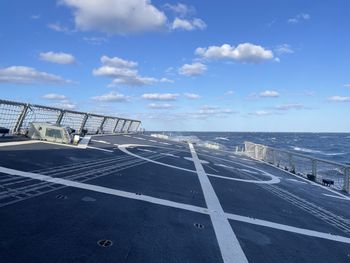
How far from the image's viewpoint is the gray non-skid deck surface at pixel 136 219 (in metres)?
4.11

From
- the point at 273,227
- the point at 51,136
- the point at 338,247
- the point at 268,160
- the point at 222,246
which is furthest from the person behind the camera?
the point at 268,160

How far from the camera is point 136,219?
5.54 meters

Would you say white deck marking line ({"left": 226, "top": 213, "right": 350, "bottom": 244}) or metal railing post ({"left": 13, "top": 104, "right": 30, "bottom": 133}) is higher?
metal railing post ({"left": 13, "top": 104, "right": 30, "bottom": 133})

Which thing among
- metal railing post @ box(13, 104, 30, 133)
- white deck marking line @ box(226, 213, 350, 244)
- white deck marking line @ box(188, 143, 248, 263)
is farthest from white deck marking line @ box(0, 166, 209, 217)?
metal railing post @ box(13, 104, 30, 133)

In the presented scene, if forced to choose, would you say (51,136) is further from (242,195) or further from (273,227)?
(273,227)

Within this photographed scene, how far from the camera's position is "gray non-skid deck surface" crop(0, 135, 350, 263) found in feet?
13.5

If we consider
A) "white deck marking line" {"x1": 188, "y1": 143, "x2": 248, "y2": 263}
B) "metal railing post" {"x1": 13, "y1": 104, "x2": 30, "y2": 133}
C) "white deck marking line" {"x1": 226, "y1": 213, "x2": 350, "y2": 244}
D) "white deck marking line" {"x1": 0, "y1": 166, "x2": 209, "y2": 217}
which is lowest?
"white deck marking line" {"x1": 226, "y1": 213, "x2": 350, "y2": 244}

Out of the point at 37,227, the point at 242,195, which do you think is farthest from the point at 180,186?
the point at 37,227

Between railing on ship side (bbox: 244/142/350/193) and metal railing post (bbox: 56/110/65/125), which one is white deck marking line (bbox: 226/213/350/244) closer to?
railing on ship side (bbox: 244/142/350/193)

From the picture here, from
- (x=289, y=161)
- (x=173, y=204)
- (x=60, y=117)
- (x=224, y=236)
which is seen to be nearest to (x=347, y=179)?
(x=289, y=161)

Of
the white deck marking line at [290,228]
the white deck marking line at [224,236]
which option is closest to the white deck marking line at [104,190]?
the white deck marking line at [224,236]

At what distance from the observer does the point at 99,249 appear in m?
4.05

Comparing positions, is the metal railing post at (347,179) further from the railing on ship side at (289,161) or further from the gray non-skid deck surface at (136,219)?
the gray non-skid deck surface at (136,219)

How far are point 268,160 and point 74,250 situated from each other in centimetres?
2325
